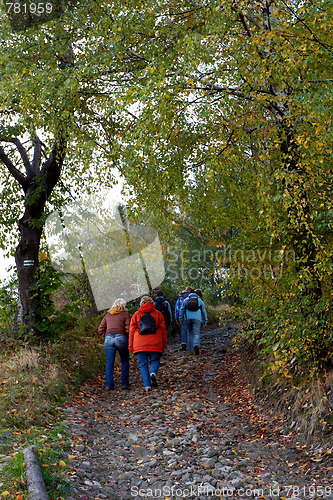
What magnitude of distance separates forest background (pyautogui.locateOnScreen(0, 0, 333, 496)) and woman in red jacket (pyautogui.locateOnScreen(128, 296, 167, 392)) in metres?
1.82

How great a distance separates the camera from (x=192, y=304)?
12.3m

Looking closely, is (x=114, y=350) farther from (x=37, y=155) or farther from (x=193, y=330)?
(x=37, y=155)

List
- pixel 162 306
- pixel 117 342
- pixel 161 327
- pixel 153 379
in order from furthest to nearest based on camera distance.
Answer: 1. pixel 162 306
2. pixel 117 342
3. pixel 161 327
4. pixel 153 379

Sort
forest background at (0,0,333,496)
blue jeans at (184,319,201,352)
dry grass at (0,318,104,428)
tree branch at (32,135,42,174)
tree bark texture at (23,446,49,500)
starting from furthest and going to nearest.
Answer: blue jeans at (184,319,201,352) → tree branch at (32,135,42,174) → dry grass at (0,318,104,428) → forest background at (0,0,333,496) → tree bark texture at (23,446,49,500)

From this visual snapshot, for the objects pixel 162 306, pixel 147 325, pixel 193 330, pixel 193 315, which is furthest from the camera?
pixel 162 306

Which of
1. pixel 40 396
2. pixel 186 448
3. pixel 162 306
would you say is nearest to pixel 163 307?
pixel 162 306

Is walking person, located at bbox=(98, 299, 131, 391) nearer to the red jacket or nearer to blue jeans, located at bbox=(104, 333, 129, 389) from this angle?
blue jeans, located at bbox=(104, 333, 129, 389)

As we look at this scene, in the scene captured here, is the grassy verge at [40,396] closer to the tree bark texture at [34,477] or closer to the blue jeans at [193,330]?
the tree bark texture at [34,477]

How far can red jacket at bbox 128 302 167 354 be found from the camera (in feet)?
29.9

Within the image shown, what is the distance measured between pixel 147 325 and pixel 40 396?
254cm

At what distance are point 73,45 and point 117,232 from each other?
834 cm

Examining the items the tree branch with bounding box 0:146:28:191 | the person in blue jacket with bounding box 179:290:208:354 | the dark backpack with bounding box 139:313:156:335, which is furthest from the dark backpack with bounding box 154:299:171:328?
the tree branch with bounding box 0:146:28:191

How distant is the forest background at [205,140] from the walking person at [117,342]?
4.32ft

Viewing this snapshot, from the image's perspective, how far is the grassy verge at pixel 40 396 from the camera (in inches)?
182
